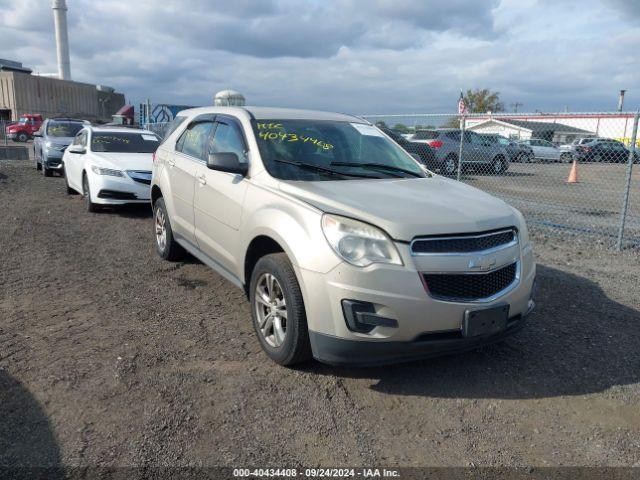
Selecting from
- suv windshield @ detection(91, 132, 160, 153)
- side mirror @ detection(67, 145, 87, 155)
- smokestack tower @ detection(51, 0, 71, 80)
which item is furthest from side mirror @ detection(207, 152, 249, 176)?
smokestack tower @ detection(51, 0, 71, 80)

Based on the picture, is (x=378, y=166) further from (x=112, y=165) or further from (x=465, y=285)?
(x=112, y=165)

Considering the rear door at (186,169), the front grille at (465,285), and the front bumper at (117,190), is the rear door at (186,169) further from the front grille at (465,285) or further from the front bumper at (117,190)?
the front bumper at (117,190)

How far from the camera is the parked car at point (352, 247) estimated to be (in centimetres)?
319

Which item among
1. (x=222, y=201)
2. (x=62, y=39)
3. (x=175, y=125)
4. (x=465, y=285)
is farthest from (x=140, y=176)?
(x=62, y=39)

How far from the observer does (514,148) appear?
1695 centimetres

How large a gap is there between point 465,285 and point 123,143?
863 cm

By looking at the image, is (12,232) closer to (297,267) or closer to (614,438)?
(297,267)

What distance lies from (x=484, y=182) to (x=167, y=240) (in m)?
12.1

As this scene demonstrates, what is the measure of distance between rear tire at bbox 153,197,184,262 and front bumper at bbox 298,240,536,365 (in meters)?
3.16

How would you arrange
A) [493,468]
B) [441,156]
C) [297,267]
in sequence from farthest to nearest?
[441,156] < [297,267] < [493,468]

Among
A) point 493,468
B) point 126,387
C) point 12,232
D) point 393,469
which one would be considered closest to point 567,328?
point 493,468

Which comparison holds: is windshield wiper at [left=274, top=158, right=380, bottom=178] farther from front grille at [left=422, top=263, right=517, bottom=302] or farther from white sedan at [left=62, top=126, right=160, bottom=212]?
white sedan at [left=62, top=126, right=160, bottom=212]

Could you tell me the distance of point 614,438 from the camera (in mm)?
3133

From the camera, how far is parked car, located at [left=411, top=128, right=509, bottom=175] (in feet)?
48.3
